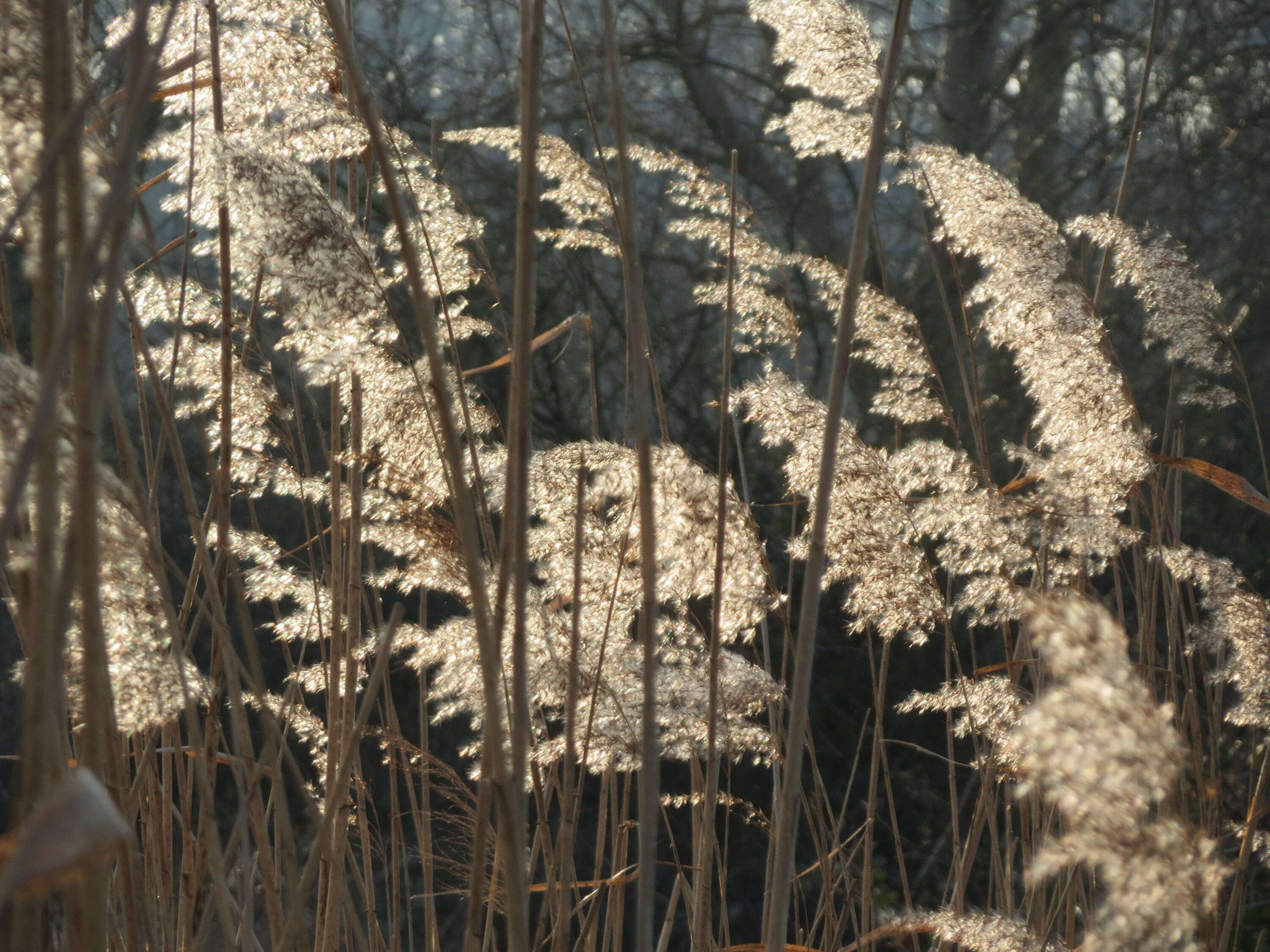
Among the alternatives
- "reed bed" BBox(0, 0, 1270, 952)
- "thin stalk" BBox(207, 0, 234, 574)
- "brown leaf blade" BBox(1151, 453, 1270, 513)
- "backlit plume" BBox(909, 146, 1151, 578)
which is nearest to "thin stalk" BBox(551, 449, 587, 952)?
"reed bed" BBox(0, 0, 1270, 952)

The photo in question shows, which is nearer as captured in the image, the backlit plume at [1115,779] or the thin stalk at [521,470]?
the backlit plume at [1115,779]

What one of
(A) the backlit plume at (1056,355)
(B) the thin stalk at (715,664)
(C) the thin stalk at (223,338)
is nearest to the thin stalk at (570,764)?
(B) the thin stalk at (715,664)

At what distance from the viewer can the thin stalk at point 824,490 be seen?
2.60 ft

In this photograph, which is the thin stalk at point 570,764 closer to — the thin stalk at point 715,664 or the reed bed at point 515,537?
the reed bed at point 515,537

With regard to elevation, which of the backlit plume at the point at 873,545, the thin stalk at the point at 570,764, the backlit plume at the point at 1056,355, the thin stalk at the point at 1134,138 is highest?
the thin stalk at the point at 1134,138

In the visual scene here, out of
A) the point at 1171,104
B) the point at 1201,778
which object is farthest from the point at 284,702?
the point at 1171,104

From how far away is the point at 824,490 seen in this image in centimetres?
81

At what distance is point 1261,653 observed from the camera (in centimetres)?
144

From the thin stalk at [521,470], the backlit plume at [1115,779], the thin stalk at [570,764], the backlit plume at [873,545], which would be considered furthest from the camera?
the backlit plume at [873,545]

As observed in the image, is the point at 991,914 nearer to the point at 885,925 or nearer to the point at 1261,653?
the point at 885,925

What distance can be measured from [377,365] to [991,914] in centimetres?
99

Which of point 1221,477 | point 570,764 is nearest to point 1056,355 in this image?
point 1221,477

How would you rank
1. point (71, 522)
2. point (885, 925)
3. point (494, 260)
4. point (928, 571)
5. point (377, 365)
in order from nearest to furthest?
point (71, 522), point (377, 365), point (885, 925), point (928, 571), point (494, 260)

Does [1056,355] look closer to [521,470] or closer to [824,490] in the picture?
[824,490]
